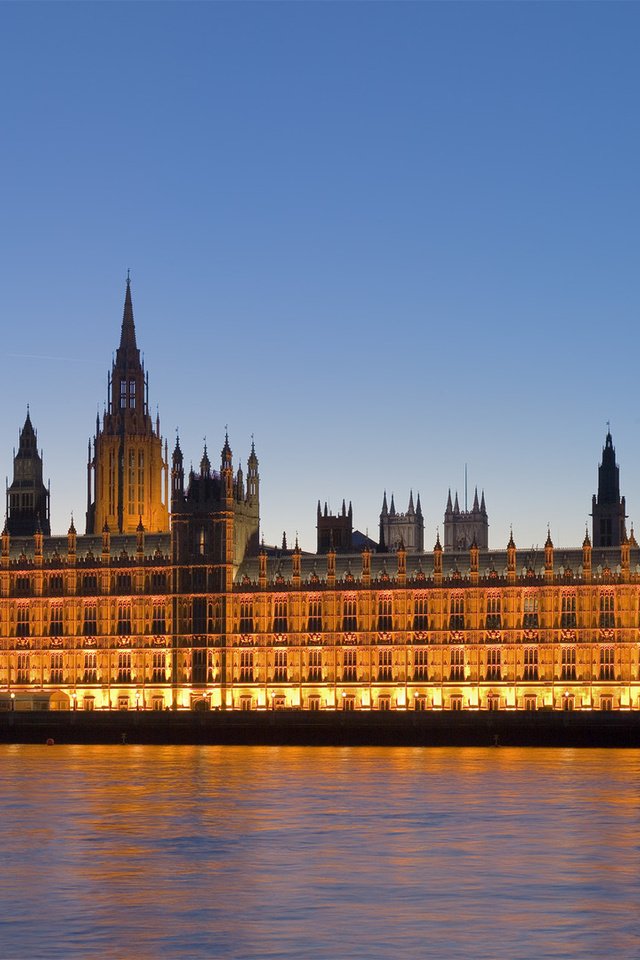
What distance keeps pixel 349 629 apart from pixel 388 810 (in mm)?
80955

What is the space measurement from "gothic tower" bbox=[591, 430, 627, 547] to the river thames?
73714 mm

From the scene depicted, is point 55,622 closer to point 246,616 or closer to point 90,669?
point 90,669

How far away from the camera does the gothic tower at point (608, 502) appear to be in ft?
596

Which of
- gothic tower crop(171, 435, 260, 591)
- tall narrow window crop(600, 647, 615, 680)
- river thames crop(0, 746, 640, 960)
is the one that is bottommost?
river thames crop(0, 746, 640, 960)

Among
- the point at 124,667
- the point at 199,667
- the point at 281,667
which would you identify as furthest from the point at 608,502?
the point at 124,667

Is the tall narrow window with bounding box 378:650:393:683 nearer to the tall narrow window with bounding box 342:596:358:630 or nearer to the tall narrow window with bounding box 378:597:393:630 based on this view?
the tall narrow window with bounding box 378:597:393:630

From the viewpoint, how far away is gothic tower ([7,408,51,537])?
194 meters

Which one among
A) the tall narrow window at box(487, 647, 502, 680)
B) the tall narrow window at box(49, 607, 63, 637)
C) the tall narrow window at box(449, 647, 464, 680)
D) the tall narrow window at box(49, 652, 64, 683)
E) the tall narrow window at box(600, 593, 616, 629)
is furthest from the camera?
the tall narrow window at box(49, 607, 63, 637)

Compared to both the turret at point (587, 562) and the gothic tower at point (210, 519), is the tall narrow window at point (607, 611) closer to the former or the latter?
the turret at point (587, 562)

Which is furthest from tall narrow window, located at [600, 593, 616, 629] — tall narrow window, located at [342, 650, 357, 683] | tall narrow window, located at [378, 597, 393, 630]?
tall narrow window, located at [342, 650, 357, 683]

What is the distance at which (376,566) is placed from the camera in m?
167

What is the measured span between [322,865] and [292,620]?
103 meters

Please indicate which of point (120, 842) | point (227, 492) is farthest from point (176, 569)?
point (120, 842)

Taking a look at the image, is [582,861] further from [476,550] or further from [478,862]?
[476,550]
